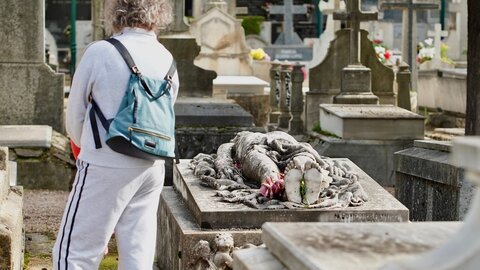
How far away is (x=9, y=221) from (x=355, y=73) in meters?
7.97

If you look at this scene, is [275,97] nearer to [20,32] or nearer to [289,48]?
[20,32]

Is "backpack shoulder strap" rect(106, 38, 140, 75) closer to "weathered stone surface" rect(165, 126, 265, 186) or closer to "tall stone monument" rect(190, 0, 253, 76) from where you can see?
"weathered stone surface" rect(165, 126, 265, 186)

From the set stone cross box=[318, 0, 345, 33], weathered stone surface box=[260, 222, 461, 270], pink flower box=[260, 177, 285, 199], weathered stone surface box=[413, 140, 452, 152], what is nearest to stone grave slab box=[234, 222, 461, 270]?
weathered stone surface box=[260, 222, 461, 270]

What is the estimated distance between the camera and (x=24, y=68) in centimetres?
1235

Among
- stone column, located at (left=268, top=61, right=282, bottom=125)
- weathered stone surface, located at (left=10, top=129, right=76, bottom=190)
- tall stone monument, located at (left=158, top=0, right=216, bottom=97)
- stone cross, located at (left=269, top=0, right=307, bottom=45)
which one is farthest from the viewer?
stone cross, located at (left=269, top=0, right=307, bottom=45)

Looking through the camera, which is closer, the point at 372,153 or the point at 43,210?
the point at 43,210

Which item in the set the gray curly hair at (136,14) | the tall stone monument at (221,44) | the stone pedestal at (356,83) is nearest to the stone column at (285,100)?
the stone pedestal at (356,83)

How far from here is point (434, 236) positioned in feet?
13.5

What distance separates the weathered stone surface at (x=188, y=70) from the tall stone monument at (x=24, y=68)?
44.9 inches

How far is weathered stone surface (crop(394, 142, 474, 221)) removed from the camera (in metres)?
7.34

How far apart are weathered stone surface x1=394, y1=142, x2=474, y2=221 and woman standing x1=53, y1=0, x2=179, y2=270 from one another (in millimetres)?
2534

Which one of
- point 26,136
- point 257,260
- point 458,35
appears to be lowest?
point 26,136

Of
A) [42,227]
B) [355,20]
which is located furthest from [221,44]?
[42,227]

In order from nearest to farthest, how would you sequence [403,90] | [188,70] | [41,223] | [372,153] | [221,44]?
[41,223]
[372,153]
[188,70]
[403,90]
[221,44]
